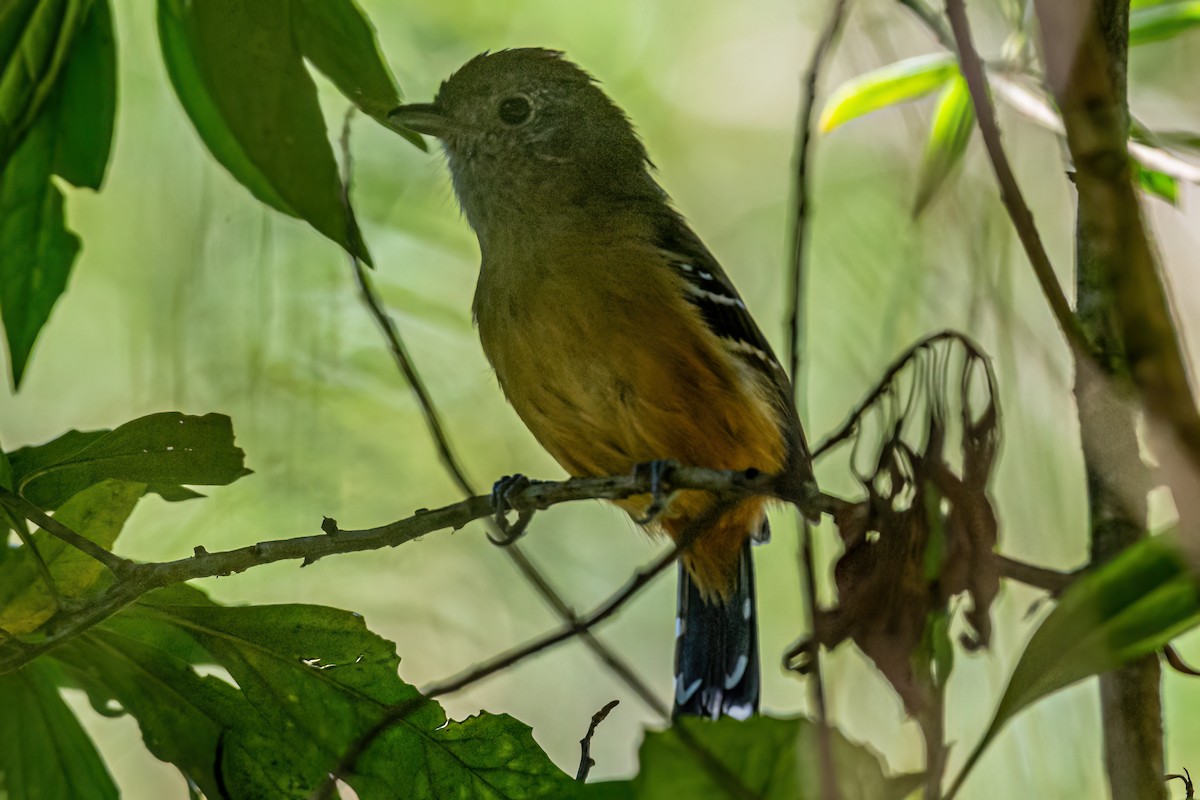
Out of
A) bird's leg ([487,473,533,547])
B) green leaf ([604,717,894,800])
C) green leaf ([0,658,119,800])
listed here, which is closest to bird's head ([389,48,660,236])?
bird's leg ([487,473,533,547])

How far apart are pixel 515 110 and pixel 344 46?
176 cm

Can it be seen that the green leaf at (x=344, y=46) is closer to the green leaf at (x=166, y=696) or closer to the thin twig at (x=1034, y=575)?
the green leaf at (x=166, y=696)

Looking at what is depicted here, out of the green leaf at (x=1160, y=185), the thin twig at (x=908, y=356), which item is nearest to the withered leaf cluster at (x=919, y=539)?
the thin twig at (x=908, y=356)

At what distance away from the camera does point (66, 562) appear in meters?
1.82

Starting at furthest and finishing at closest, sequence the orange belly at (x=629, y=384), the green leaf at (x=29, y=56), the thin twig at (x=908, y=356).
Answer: the orange belly at (x=629, y=384)
the green leaf at (x=29, y=56)
the thin twig at (x=908, y=356)

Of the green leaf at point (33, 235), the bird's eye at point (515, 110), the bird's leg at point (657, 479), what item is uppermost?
the bird's eye at point (515, 110)

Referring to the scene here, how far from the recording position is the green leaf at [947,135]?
219 cm

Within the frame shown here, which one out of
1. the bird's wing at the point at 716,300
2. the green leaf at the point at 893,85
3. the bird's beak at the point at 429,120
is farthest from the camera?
the bird's beak at the point at 429,120

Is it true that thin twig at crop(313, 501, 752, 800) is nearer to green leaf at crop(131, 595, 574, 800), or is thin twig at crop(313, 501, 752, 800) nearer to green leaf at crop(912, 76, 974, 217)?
green leaf at crop(131, 595, 574, 800)

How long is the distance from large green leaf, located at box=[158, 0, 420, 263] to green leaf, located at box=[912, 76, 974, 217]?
3.18ft

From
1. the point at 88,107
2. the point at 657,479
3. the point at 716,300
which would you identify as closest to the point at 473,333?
the point at 716,300

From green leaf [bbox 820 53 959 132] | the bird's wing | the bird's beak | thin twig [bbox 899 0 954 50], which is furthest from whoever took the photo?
the bird's beak

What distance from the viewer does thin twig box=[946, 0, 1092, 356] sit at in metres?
1.35

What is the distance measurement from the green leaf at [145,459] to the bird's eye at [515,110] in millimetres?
2022
